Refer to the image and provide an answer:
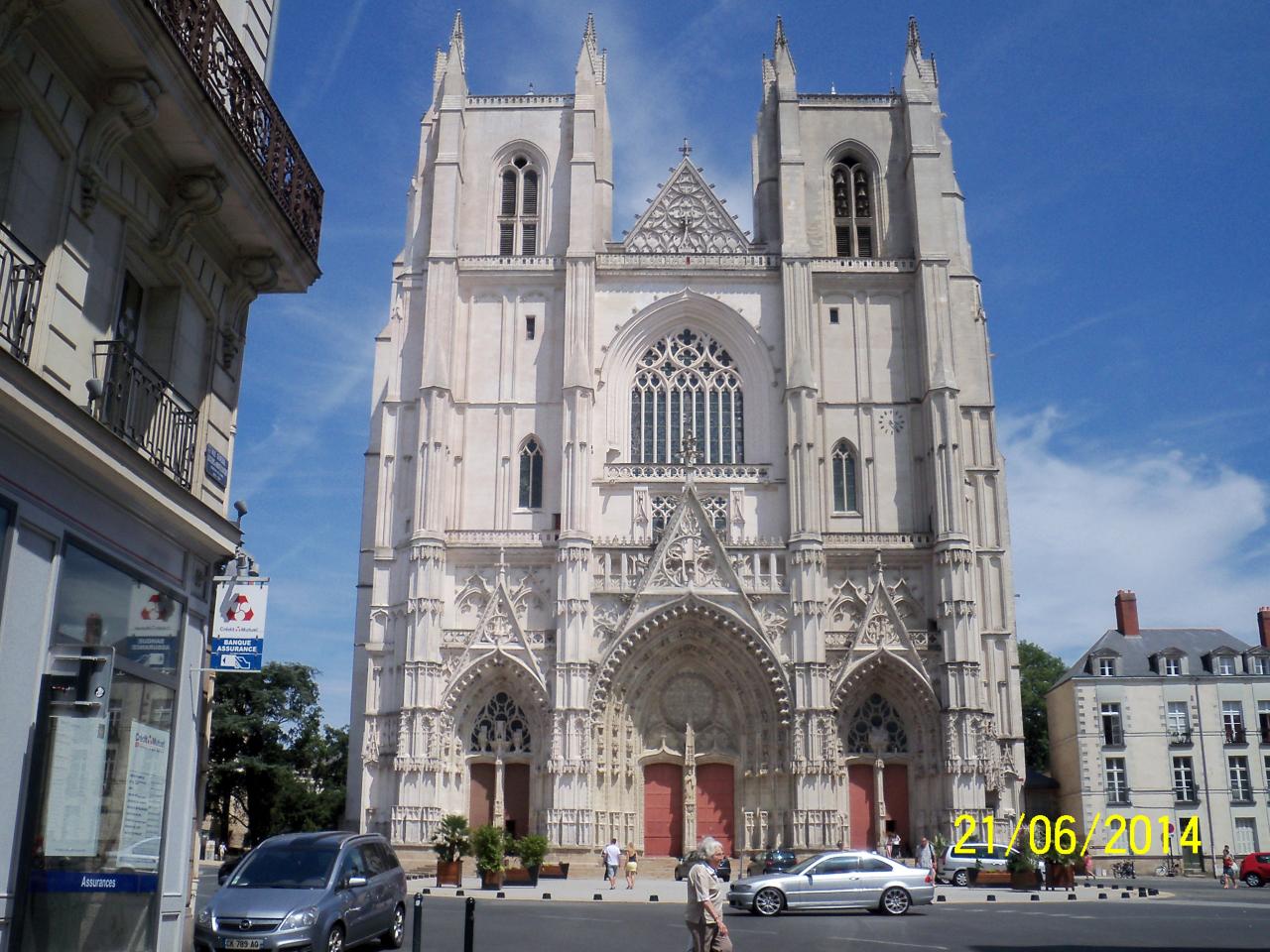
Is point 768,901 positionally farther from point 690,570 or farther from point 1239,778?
point 1239,778

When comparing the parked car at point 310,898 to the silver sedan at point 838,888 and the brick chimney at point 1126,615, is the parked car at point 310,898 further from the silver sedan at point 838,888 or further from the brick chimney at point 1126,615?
the brick chimney at point 1126,615

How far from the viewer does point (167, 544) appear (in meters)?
10.2

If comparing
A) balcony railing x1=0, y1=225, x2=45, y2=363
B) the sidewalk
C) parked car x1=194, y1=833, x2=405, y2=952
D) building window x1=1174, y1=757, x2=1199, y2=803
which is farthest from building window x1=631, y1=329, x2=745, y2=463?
balcony railing x1=0, y1=225, x2=45, y2=363

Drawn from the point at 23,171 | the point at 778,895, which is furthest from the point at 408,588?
the point at 23,171

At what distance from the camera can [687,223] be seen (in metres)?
42.8

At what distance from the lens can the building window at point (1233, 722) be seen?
46.6 m

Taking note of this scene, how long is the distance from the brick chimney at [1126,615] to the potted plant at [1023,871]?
24.2 m

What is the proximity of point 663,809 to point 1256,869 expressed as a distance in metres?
17.9

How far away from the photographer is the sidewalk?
25125mm

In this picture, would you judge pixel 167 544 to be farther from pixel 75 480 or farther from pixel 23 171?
pixel 23 171

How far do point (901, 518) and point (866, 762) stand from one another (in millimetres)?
7699

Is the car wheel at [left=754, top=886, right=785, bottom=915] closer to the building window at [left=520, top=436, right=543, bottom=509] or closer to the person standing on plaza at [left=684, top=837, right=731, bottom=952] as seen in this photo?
the person standing on plaza at [left=684, top=837, right=731, bottom=952]

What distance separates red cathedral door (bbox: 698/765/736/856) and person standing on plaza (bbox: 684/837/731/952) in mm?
27718

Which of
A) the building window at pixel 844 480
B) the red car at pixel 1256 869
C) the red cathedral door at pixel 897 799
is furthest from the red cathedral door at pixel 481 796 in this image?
the red car at pixel 1256 869
